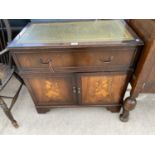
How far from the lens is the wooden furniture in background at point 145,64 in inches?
34.9

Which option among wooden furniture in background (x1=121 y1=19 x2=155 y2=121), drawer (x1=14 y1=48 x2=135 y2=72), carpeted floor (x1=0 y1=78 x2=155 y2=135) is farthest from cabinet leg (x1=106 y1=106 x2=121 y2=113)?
drawer (x1=14 y1=48 x2=135 y2=72)

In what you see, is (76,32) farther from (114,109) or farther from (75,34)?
(114,109)

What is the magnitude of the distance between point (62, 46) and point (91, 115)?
77 centimetres

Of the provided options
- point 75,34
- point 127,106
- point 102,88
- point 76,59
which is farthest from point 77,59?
point 127,106

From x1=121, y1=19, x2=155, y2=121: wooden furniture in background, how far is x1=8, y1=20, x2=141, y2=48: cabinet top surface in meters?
0.05

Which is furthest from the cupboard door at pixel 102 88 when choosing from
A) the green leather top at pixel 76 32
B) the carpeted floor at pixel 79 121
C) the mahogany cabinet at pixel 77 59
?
the green leather top at pixel 76 32

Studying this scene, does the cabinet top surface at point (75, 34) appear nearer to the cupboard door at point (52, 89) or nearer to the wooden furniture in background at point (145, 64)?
the wooden furniture in background at point (145, 64)

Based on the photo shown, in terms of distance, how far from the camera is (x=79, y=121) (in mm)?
1373

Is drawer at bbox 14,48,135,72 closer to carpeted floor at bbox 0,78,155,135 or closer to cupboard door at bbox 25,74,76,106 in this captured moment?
cupboard door at bbox 25,74,76,106

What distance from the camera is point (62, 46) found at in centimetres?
93

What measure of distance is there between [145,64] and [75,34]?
51 cm

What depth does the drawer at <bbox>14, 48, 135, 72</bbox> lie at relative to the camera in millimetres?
969
